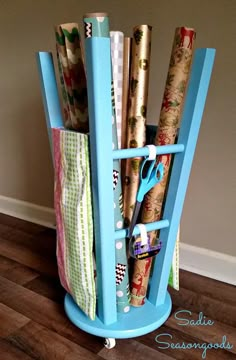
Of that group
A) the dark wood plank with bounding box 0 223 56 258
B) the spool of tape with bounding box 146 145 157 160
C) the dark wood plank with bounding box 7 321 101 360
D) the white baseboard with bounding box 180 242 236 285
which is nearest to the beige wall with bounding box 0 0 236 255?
the white baseboard with bounding box 180 242 236 285

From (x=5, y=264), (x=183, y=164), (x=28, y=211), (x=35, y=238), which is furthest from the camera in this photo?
(x=28, y=211)

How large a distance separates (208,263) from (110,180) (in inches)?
23.6

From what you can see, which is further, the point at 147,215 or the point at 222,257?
the point at 222,257

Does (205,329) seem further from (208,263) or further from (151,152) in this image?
(151,152)

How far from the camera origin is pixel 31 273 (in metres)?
1.10

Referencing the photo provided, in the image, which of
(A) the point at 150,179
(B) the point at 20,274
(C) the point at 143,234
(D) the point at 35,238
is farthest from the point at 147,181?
(D) the point at 35,238

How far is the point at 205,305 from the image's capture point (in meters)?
0.94

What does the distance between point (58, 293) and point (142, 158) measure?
0.53 meters

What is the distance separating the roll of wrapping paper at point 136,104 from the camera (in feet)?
2.25

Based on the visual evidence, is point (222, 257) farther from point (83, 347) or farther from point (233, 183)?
point (83, 347)

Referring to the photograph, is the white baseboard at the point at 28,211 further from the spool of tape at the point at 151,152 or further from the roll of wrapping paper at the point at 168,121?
the spool of tape at the point at 151,152

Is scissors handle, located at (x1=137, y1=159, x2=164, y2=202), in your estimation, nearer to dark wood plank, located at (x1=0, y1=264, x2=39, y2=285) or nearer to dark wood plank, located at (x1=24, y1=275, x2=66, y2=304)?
dark wood plank, located at (x1=24, y1=275, x2=66, y2=304)

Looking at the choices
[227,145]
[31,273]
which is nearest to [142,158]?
[227,145]

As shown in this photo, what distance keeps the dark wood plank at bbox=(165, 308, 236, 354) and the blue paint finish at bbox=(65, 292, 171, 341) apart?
0.07m
